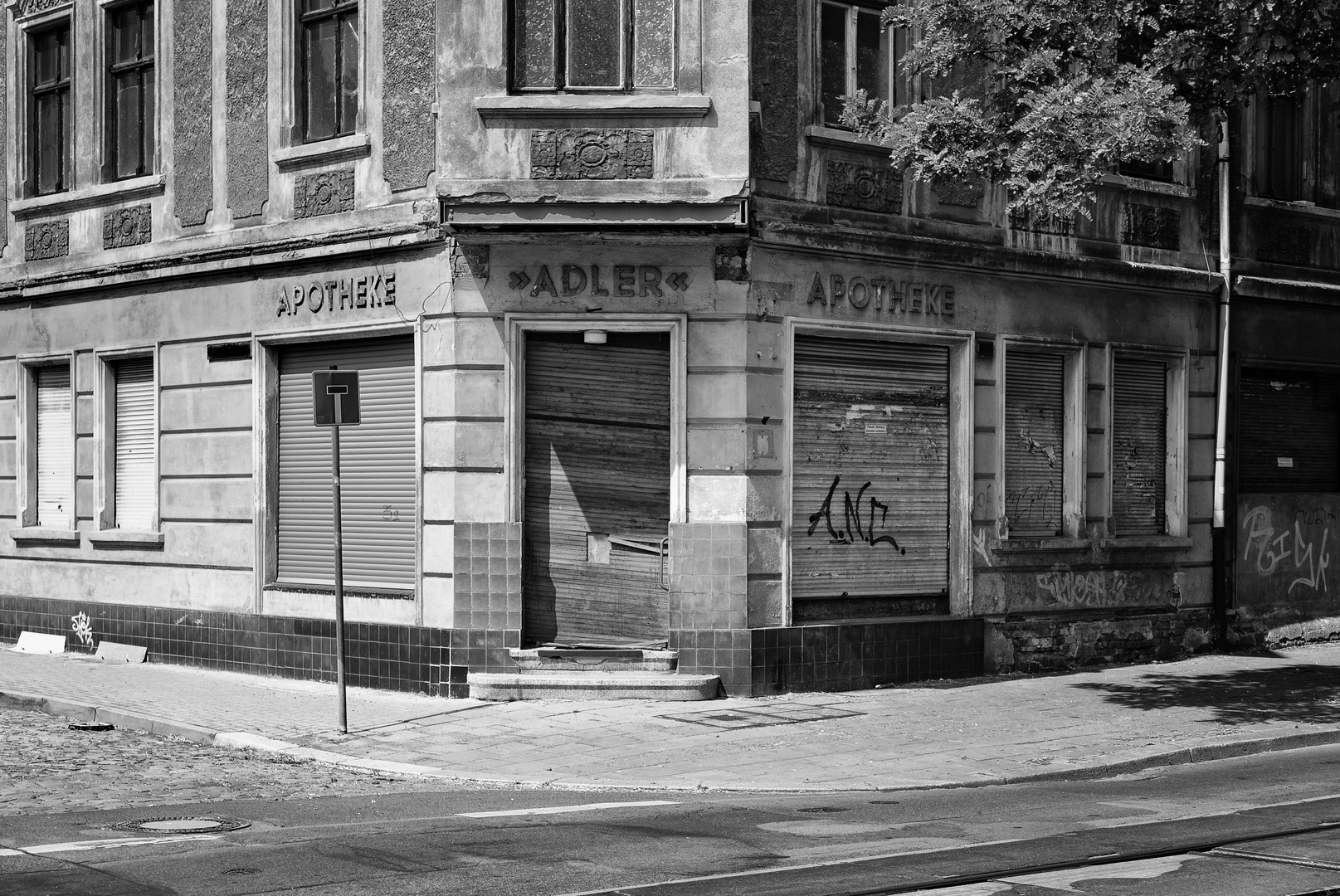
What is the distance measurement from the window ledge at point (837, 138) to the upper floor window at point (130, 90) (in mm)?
7524

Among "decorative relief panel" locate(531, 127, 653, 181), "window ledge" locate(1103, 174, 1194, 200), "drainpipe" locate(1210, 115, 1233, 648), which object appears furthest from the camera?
"drainpipe" locate(1210, 115, 1233, 648)

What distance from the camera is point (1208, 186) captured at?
62.4 ft

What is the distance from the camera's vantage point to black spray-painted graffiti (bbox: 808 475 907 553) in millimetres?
15750

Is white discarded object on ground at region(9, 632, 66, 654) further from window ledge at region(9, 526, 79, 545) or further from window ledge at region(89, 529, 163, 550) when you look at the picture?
window ledge at region(89, 529, 163, 550)

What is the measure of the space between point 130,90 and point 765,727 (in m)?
10.6

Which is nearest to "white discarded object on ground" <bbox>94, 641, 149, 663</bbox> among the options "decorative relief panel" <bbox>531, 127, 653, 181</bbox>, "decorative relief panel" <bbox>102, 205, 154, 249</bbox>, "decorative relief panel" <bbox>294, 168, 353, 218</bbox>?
"decorative relief panel" <bbox>102, 205, 154, 249</bbox>

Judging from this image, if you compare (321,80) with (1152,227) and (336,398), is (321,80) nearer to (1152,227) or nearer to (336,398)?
(336,398)

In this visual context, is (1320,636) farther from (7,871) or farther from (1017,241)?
(7,871)

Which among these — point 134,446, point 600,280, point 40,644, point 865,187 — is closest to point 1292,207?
point 865,187

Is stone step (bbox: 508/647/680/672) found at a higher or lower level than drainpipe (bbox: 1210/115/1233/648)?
lower

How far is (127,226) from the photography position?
18.5 m

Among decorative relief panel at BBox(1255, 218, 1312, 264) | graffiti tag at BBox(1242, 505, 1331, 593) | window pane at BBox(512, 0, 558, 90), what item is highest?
window pane at BBox(512, 0, 558, 90)

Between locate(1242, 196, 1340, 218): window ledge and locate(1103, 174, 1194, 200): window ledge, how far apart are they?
1.00 m

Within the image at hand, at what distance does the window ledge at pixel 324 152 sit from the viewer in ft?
52.1
